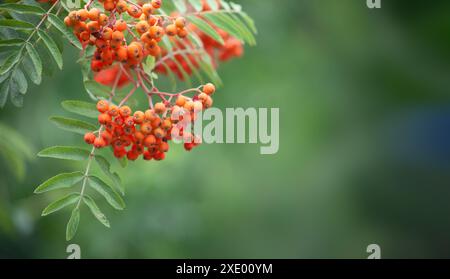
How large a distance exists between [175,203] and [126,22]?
112 inches

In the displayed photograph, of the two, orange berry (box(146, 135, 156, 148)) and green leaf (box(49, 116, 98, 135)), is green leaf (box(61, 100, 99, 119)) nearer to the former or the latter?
green leaf (box(49, 116, 98, 135))

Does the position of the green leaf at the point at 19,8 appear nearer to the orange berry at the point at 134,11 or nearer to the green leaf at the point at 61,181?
the orange berry at the point at 134,11

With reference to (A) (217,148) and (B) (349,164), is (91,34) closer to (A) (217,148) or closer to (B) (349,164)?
(A) (217,148)

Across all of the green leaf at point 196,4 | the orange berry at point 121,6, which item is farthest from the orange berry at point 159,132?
the green leaf at point 196,4

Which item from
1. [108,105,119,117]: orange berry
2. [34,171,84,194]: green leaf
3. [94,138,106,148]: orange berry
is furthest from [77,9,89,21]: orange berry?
[34,171,84,194]: green leaf

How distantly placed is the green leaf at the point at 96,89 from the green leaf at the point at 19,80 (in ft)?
0.85

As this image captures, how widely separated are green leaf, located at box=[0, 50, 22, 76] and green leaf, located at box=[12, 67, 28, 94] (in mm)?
26

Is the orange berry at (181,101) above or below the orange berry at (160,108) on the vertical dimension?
above

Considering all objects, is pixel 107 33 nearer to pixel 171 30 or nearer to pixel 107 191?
pixel 171 30

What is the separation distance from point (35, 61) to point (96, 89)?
310mm

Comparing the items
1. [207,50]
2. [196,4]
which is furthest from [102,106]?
[207,50]

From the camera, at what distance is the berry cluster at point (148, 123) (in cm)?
227

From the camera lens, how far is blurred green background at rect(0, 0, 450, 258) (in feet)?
20.7

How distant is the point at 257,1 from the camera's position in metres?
4.91
